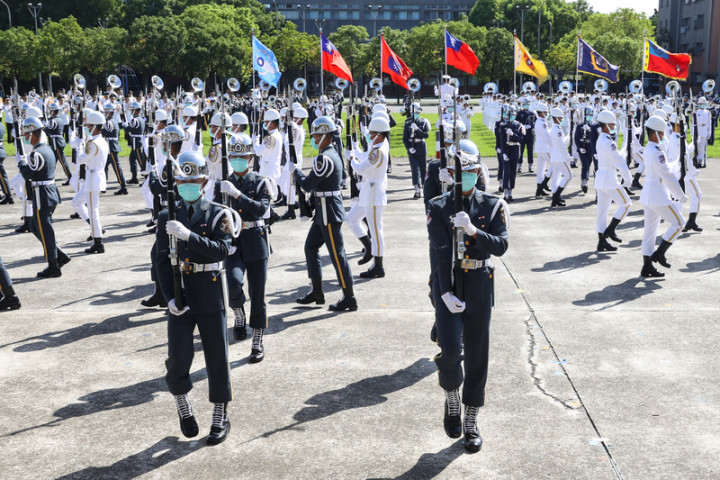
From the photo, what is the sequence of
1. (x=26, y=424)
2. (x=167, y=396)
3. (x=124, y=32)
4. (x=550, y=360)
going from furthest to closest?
(x=124, y=32)
(x=550, y=360)
(x=167, y=396)
(x=26, y=424)

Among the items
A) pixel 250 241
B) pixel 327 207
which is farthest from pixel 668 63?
pixel 250 241

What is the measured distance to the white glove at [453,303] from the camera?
5391 millimetres

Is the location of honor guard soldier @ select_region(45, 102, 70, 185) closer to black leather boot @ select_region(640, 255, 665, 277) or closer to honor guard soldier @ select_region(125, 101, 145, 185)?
honor guard soldier @ select_region(125, 101, 145, 185)

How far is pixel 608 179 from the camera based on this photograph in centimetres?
1198

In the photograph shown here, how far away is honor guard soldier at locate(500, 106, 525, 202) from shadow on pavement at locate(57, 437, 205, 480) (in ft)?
41.5

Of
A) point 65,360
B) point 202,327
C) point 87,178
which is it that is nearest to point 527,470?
point 202,327

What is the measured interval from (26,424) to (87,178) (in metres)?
6.67

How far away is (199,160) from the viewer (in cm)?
579

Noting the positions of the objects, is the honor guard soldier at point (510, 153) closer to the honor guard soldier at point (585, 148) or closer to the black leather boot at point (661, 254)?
the honor guard soldier at point (585, 148)

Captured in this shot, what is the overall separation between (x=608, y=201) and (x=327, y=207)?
17.5 feet

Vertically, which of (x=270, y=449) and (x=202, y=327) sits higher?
(x=202, y=327)

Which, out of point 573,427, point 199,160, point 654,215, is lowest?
Answer: point 573,427

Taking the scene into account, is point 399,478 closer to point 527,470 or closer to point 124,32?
point 527,470

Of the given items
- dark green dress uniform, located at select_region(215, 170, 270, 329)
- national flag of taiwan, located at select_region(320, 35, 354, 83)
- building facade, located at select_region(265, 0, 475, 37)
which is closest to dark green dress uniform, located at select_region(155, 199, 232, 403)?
dark green dress uniform, located at select_region(215, 170, 270, 329)
